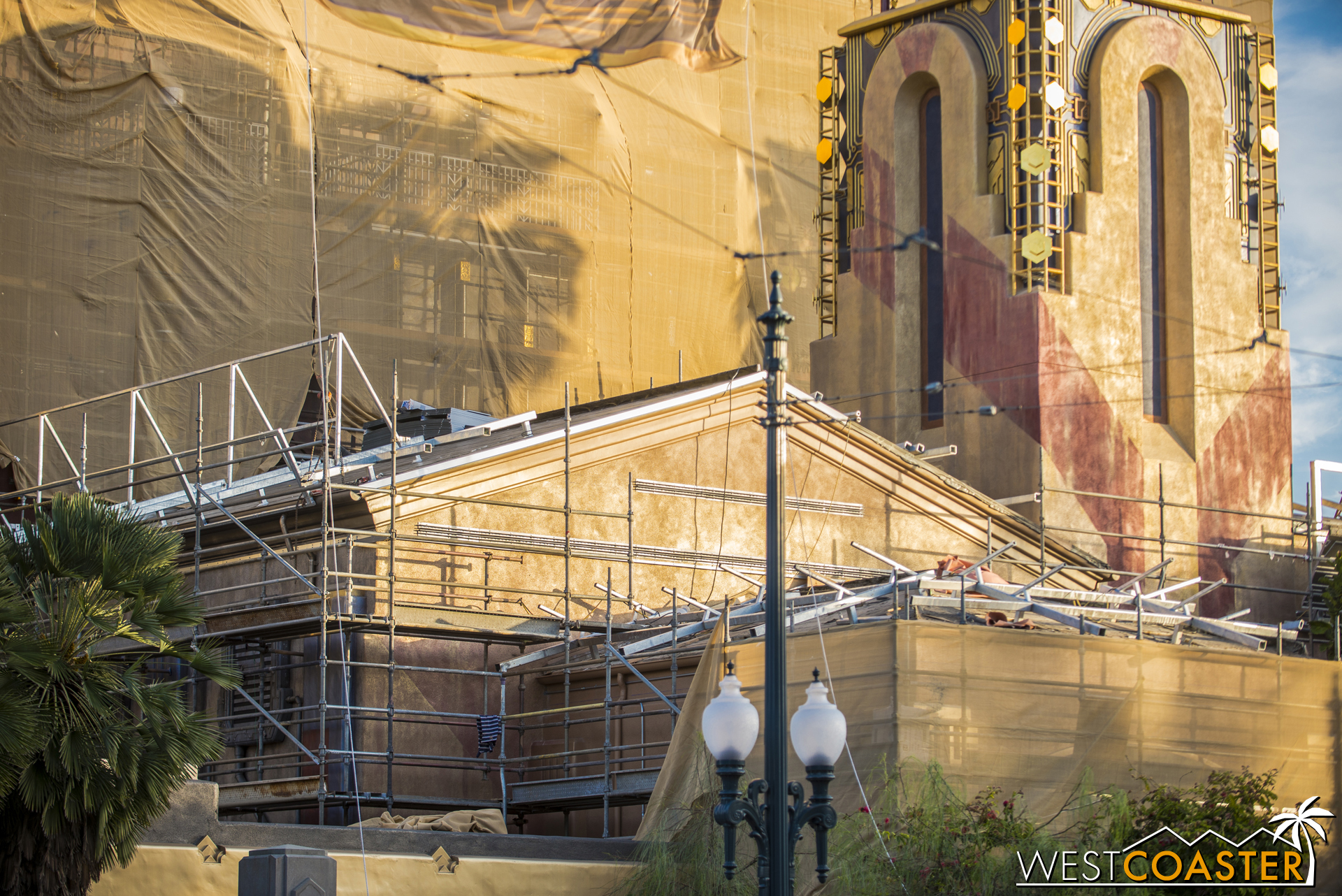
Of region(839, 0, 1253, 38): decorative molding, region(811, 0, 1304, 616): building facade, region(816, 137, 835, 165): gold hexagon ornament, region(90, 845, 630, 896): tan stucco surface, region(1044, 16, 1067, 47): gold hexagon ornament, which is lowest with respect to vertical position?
region(90, 845, 630, 896): tan stucco surface

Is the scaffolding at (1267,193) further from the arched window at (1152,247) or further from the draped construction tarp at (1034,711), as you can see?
the draped construction tarp at (1034,711)

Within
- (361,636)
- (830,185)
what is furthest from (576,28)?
(361,636)

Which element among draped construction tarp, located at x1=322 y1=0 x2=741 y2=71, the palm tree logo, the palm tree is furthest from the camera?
draped construction tarp, located at x1=322 y1=0 x2=741 y2=71

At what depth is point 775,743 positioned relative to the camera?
11.9m

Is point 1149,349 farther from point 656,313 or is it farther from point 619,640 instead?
point 619,640

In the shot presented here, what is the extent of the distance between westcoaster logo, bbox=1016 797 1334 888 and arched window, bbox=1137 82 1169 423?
554 inches

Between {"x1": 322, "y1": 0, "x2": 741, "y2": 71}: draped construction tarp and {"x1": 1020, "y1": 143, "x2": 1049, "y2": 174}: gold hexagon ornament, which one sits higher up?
{"x1": 322, "y1": 0, "x2": 741, "y2": 71}: draped construction tarp

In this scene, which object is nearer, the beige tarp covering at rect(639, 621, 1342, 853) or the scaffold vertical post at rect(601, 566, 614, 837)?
the beige tarp covering at rect(639, 621, 1342, 853)

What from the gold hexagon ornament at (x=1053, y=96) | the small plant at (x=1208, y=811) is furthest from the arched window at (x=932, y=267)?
the small plant at (x=1208, y=811)

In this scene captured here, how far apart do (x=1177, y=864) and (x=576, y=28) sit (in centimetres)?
2281

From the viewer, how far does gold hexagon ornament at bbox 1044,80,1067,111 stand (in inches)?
1166

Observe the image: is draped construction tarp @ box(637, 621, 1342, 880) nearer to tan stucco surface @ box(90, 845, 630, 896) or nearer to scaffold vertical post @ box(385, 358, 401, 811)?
tan stucco surface @ box(90, 845, 630, 896)

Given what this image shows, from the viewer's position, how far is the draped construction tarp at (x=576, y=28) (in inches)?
1316

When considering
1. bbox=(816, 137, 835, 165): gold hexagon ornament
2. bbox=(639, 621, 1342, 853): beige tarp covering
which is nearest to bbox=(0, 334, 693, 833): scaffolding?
bbox=(639, 621, 1342, 853): beige tarp covering
